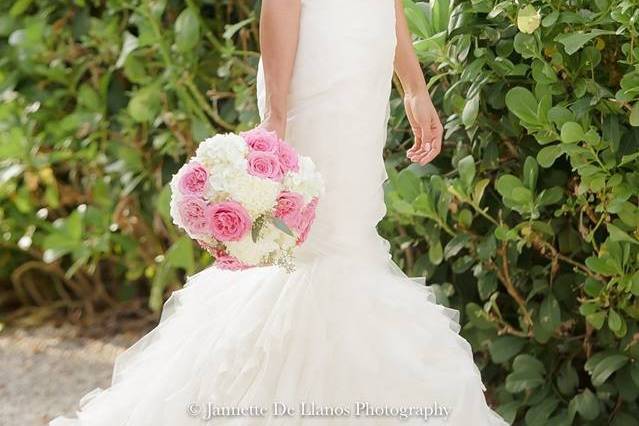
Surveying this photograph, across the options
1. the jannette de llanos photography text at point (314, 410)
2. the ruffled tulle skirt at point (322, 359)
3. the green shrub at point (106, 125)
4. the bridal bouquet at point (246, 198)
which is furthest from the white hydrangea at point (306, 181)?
the green shrub at point (106, 125)

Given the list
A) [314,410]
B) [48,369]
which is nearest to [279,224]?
[314,410]

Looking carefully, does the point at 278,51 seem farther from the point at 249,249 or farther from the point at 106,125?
the point at 106,125

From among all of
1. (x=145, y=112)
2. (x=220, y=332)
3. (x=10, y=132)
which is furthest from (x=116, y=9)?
(x=220, y=332)

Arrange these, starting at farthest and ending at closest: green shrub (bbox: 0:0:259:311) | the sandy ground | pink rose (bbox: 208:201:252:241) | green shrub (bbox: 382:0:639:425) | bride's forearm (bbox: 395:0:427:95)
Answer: green shrub (bbox: 0:0:259:311) < the sandy ground < green shrub (bbox: 382:0:639:425) < bride's forearm (bbox: 395:0:427:95) < pink rose (bbox: 208:201:252:241)

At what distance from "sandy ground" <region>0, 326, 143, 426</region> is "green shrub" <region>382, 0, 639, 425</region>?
1.39 m

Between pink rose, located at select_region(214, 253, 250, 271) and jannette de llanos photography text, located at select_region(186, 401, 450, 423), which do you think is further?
jannette de llanos photography text, located at select_region(186, 401, 450, 423)

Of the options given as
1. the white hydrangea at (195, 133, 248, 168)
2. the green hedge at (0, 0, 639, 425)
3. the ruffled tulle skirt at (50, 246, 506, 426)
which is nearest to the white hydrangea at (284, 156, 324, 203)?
the white hydrangea at (195, 133, 248, 168)

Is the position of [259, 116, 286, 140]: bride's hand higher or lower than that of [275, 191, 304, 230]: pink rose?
higher

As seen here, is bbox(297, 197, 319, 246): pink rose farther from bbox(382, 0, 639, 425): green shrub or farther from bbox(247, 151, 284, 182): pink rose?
bbox(382, 0, 639, 425): green shrub

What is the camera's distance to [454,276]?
364 cm

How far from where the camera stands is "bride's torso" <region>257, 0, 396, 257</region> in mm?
2555

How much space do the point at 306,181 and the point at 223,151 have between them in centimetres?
17

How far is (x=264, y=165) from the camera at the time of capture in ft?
7.70

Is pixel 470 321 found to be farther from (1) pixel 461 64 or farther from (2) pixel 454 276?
(1) pixel 461 64
